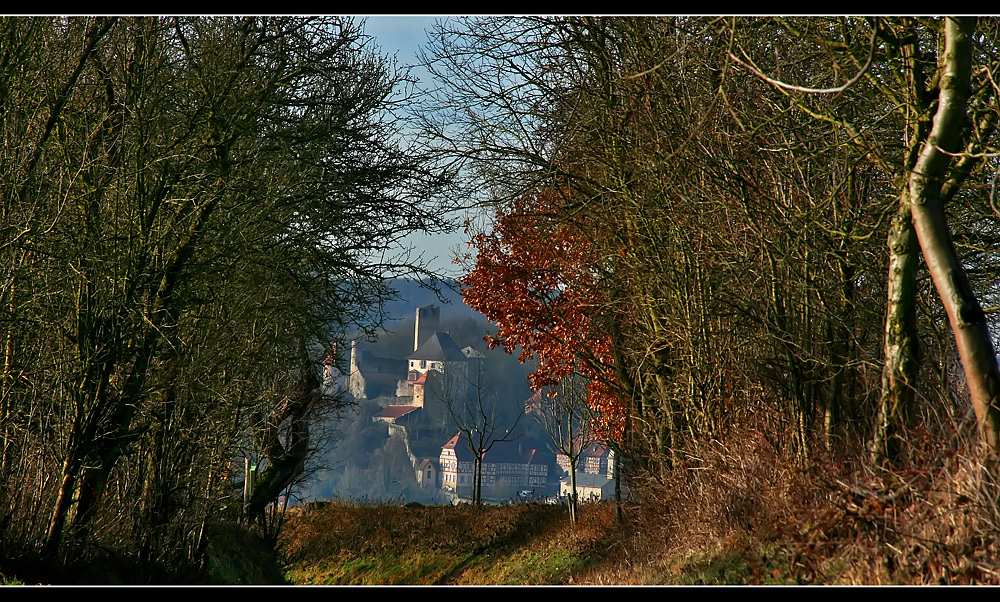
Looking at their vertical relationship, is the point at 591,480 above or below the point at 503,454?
below

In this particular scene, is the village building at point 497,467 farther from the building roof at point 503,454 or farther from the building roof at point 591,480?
the building roof at point 591,480

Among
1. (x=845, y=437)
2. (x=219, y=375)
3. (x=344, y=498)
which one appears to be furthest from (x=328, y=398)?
(x=845, y=437)

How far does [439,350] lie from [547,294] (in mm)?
131575

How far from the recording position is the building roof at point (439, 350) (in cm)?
13488

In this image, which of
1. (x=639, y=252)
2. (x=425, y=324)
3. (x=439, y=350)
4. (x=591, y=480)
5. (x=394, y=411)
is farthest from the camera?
(x=425, y=324)

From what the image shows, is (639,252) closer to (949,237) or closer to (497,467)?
(949,237)

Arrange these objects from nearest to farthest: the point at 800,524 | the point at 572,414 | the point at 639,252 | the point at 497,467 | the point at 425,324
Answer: the point at 800,524 < the point at 639,252 < the point at 572,414 < the point at 497,467 < the point at 425,324

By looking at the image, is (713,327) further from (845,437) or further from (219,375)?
(219,375)

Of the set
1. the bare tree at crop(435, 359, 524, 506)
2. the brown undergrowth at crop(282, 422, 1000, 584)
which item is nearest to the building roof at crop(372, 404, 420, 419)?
the bare tree at crop(435, 359, 524, 506)

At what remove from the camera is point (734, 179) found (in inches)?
381

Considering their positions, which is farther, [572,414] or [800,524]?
[572,414]

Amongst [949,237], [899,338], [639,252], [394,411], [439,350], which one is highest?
[439,350]

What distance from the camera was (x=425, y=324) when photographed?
151250 millimetres

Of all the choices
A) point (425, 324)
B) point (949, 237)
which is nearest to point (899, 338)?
point (949, 237)
